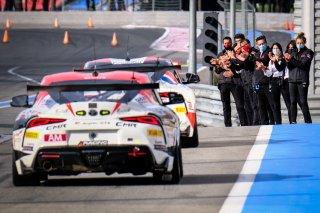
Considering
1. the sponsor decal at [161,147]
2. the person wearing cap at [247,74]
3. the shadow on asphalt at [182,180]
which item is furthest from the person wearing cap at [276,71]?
the sponsor decal at [161,147]

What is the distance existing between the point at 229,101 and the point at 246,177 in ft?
33.3

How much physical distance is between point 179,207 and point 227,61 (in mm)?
12062

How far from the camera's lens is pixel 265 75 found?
24125 mm

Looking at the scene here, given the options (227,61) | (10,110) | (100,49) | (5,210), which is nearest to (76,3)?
(100,49)

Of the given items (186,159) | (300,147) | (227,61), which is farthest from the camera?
(227,61)

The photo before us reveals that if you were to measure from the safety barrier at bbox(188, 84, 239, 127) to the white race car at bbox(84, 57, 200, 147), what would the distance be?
6588 mm

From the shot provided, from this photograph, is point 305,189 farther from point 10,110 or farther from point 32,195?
point 10,110

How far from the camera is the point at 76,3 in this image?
8731cm

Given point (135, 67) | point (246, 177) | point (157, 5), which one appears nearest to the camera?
point (246, 177)

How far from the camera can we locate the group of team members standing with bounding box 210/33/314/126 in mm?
23969

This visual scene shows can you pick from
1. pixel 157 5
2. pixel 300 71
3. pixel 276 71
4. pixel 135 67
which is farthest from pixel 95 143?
pixel 157 5

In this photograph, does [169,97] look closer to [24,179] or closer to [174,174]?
[174,174]

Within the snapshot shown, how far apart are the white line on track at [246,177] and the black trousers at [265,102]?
2983mm

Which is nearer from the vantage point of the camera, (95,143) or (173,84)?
(95,143)
